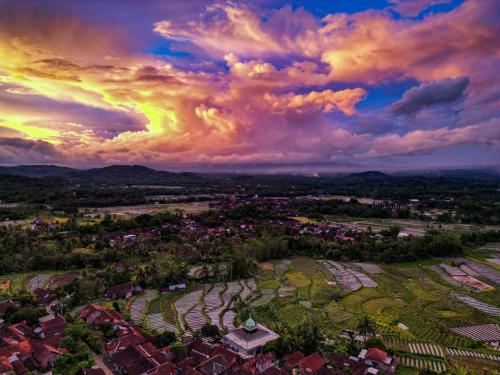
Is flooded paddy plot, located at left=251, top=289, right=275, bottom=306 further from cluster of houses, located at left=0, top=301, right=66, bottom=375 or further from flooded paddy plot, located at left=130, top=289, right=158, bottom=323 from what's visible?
cluster of houses, located at left=0, top=301, right=66, bottom=375

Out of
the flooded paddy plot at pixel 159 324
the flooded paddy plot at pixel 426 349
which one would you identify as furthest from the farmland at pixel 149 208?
the flooded paddy plot at pixel 426 349

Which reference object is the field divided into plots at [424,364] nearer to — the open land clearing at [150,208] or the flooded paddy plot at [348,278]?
the flooded paddy plot at [348,278]

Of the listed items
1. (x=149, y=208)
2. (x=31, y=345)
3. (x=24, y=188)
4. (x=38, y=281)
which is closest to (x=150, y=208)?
(x=149, y=208)

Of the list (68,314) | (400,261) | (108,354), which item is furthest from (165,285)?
(400,261)

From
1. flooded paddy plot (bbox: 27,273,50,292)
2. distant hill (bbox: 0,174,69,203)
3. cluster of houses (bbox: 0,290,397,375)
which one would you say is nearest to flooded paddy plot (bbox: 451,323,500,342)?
cluster of houses (bbox: 0,290,397,375)

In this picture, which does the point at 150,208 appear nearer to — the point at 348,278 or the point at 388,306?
the point at 348,278

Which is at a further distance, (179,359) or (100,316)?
(100,316)
